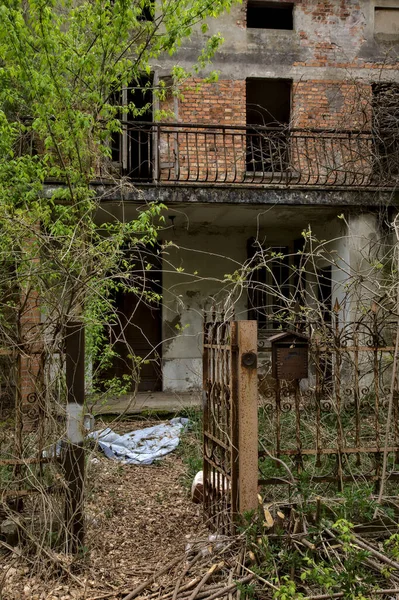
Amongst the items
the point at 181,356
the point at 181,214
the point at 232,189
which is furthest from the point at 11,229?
the point at 181,356

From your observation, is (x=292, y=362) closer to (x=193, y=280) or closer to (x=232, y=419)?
(x=232, y=419)

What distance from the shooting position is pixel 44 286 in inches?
160

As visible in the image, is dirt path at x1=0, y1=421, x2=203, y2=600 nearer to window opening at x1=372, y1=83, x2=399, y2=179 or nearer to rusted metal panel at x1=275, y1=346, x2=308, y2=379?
rusted metal panel at x1=275, y1=346, x2=308, y2=379

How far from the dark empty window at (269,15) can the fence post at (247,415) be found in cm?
989

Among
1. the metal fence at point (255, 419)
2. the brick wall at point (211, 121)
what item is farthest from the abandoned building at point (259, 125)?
the metal fence at point (255, 419)

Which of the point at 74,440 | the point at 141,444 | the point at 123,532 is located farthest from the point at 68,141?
the point at 141,444

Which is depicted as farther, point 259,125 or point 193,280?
point 193,280

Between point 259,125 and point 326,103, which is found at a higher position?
point 326,103

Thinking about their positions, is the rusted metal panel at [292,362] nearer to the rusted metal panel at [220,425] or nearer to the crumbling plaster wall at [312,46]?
the rusted metal panel at [220,425]

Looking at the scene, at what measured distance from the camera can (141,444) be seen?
7336 mm

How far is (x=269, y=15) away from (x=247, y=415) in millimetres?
10911

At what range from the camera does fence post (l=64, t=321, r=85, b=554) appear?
3.89 meters

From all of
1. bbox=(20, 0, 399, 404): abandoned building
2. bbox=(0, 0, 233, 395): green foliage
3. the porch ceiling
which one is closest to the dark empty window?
bbox=(20, 0, 399, 404): abandoned building

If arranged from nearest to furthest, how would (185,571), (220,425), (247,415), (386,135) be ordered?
(185,571), (247,415), (220,425), (386,135)
